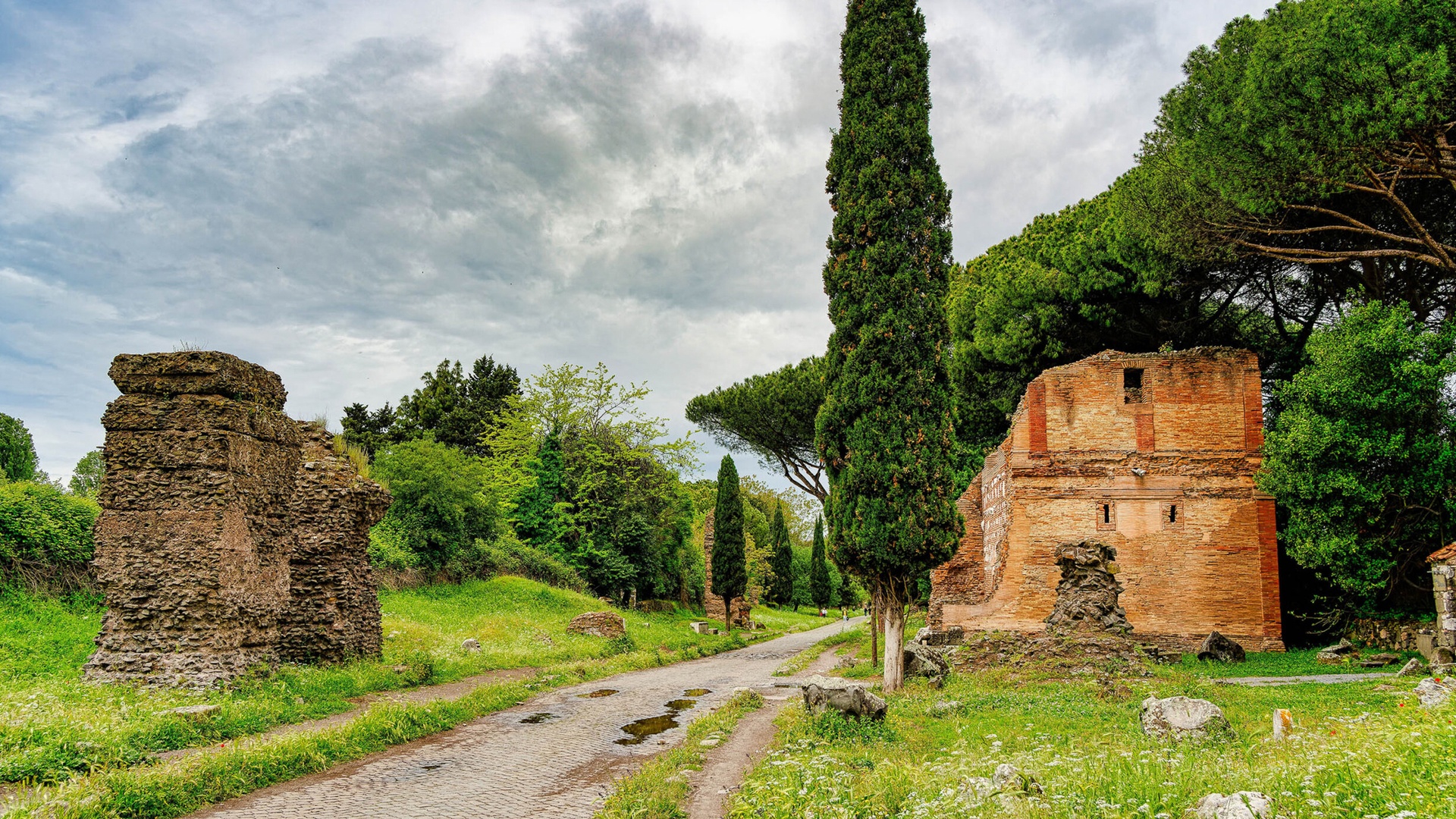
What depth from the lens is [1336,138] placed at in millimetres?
13117

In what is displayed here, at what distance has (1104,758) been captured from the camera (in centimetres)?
608

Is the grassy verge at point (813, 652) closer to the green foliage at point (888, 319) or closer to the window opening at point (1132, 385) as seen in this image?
the green foliage at point (888, 319)

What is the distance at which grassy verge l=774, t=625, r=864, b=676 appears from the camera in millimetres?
18438

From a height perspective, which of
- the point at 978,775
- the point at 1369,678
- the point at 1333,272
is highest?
the point at 1333,272

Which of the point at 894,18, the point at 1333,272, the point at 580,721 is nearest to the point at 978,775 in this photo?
the point at 580,721

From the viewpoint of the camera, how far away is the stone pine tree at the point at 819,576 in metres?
54.3

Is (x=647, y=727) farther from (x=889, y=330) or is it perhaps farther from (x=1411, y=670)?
(x=1411, y=670)

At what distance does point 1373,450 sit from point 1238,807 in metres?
15.7

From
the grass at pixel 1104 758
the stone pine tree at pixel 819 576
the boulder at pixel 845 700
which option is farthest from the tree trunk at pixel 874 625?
the stone pine tree at pixel 819 576

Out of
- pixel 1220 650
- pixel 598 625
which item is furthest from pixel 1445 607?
pixel 598 625

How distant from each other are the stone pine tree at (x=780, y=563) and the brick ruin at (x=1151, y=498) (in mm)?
29689

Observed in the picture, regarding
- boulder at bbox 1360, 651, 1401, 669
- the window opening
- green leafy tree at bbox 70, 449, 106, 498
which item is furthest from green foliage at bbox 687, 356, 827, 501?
green leafy tree at bbox 70, 449, 106, 498

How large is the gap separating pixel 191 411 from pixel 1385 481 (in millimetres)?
21519

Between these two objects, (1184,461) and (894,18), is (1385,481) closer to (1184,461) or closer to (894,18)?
(1184,461)
